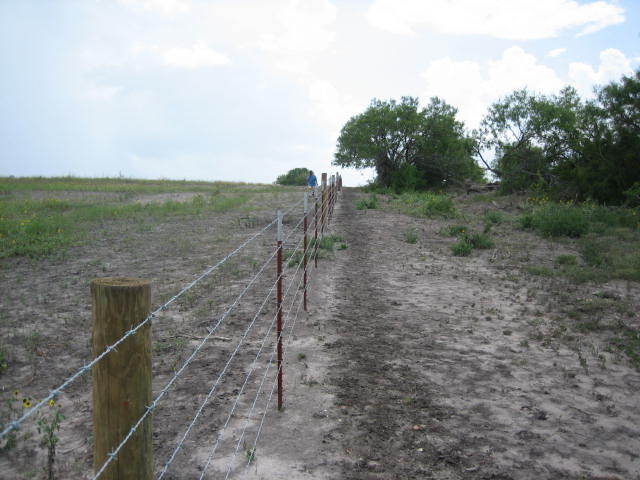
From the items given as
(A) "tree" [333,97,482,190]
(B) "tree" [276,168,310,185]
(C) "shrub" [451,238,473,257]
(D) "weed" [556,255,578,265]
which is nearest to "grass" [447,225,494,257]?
(C) "shrub" [451,238,473,257]

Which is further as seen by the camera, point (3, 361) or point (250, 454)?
point (3, 361)

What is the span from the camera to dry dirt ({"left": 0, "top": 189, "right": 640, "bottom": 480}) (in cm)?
360

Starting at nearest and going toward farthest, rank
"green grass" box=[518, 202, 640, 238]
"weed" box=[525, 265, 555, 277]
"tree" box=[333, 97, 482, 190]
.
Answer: "weed" box=[525, 265, 555, 277] → "green grass" box=[518, 202, 640, 238] → "tree" box=[333, 97, 482, 190]

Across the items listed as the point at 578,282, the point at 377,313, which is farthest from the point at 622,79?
the point at 377,313

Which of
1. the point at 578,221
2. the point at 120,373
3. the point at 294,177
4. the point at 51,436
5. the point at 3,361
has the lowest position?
the point at 3,361

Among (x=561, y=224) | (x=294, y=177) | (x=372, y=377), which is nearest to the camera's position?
(x=372, y=377)

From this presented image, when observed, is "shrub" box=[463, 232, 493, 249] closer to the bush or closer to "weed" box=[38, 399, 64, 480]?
the bush

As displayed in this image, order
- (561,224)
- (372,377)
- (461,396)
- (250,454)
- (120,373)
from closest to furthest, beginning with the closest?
(120,373) < (250,454) < (461,396) < (372,377) < (561,224)

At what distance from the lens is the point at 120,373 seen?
1.82 meters

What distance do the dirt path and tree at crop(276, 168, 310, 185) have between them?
5086 centimetres

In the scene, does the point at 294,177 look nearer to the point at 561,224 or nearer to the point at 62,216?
the point at 62,216

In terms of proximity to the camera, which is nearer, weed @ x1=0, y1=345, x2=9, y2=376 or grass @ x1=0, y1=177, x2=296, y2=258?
weed @ x1=0, y1=345, x2=9, y2=376

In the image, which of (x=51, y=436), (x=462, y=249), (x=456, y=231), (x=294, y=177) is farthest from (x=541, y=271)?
(x=294, y=177)

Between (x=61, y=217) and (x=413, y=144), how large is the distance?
24.8m
